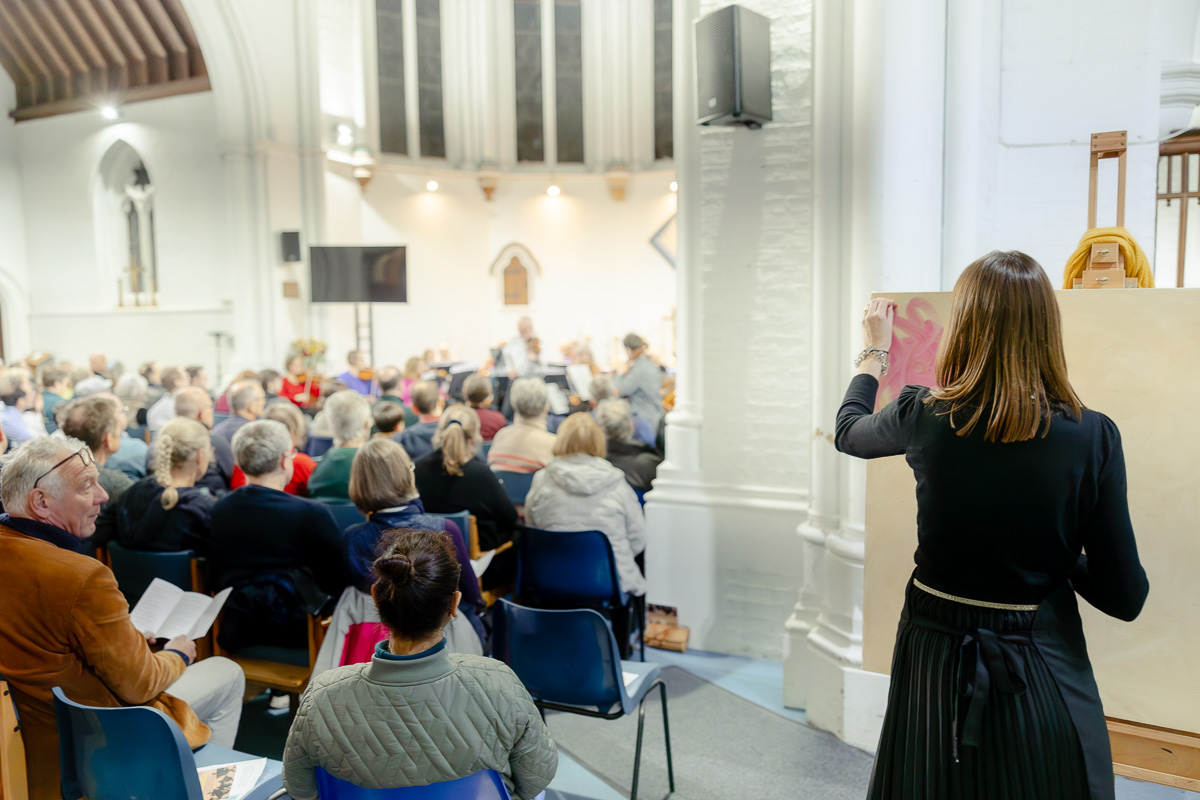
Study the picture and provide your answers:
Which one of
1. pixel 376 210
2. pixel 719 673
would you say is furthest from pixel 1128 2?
pixel 376 210

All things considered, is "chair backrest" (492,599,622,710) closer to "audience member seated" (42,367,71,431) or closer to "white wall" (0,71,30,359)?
"audience member seated" (42,367,71,431)

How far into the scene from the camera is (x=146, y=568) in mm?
2924

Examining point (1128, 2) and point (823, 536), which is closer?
point (1128, 2)

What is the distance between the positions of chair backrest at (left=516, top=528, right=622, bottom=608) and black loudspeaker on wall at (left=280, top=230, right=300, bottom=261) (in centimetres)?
833

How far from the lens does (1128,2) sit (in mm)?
2873

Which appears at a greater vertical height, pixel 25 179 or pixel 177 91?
pixel 177 91

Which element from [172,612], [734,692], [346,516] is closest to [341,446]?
[346,516]

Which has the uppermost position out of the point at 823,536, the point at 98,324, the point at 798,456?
the point at 98,324

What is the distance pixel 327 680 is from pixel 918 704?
111 centimetres

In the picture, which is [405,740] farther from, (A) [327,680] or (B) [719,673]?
(B) [719,673]

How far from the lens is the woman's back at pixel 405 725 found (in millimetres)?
1422

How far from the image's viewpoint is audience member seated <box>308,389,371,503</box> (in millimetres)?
3631

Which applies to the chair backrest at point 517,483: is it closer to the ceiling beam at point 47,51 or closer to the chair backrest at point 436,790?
the chair backrest at point 436,790

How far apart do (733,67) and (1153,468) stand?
2.18 m
